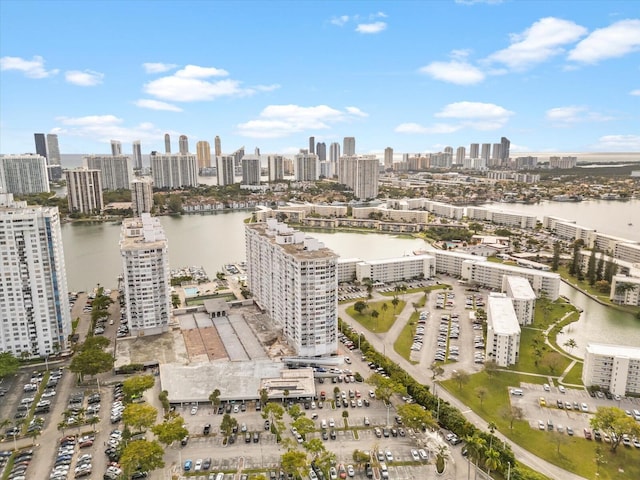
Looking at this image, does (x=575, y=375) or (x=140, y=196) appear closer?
(x=575, y=375)

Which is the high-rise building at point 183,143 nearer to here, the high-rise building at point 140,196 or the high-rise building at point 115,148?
the high-rise building at point 115,148

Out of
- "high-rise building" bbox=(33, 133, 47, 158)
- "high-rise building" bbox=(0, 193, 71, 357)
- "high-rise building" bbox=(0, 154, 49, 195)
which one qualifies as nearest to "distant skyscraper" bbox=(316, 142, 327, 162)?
"high-rise building" bbox=(33, 133, 47, 158)

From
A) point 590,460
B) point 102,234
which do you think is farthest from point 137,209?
point 590,460

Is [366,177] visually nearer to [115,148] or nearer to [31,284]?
[31,284]

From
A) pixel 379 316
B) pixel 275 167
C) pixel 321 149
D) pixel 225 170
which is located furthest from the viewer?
pixel 321 149

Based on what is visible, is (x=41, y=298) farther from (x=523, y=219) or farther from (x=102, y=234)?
(x=523, y=219)

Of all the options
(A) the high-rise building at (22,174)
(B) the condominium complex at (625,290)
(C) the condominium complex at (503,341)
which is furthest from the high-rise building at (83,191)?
(B) the condominium complex at (625,290)

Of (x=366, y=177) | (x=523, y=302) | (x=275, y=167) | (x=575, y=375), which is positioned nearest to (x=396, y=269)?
(x=523, y=302)
